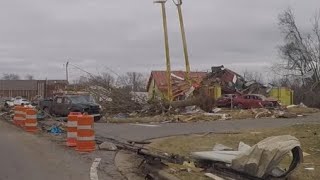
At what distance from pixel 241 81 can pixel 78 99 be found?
25.8 meters

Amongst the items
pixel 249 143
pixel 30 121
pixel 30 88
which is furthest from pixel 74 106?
pixel 30 88

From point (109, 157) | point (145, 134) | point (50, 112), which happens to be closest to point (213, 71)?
point (50, 112)

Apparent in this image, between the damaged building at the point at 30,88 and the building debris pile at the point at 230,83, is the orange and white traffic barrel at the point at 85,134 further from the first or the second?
the damaged building at the point at 30,88

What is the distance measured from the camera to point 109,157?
1460 centimetres

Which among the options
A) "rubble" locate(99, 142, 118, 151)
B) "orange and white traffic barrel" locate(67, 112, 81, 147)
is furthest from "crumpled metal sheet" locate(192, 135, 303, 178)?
"orange and white traffic barrel" locate(67, 112, 81, 147)

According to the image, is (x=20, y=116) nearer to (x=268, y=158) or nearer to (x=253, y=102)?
(x=268, y=158)

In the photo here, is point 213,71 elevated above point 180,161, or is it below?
above

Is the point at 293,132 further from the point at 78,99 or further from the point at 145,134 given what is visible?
the point at 78,99

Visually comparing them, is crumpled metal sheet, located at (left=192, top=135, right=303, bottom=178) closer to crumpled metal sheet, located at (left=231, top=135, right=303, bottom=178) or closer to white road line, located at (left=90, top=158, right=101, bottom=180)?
crumpled metal sheet, located at (left=231, top=135, right=303, bottom=178)

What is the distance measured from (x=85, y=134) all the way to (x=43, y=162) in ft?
9.21

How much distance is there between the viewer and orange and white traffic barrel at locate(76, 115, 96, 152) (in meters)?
15.9

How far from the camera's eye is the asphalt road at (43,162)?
36.8 feet

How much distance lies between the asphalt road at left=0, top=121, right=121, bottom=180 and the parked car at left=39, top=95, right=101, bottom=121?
16156 millimetres

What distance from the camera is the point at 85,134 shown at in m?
16.0
